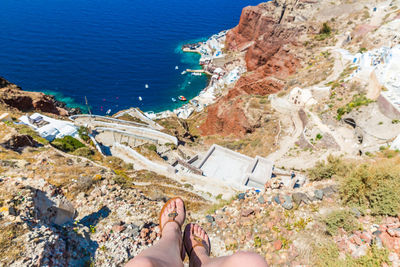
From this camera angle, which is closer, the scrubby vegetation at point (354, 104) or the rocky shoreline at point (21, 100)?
the scrubby vegetation at point (354, 104)

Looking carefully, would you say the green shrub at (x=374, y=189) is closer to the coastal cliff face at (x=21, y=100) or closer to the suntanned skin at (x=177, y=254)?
the suntanned skin at (x=177, y=254)

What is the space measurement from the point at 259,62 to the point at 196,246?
52.7m

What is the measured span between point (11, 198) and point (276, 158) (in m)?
18.7

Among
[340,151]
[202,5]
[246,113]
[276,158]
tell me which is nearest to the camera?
[340,151]

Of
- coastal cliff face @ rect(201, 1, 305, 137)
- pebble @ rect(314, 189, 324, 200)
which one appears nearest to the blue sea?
coastal cliff face @ rect(201, 1, 305, 137)

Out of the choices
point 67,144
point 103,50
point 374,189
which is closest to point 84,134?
point 67,144

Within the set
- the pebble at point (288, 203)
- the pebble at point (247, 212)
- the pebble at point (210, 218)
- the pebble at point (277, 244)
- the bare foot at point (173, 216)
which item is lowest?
the pebble at point (210, 218)

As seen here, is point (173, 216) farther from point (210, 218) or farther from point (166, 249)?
point (210, 218)

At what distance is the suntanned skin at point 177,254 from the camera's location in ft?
9.07

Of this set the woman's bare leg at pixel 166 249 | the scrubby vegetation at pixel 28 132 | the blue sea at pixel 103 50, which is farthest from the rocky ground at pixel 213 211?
the blue sea at pixel 103 50

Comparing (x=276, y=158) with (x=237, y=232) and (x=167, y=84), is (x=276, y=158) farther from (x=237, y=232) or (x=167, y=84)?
(x=167, y=84)

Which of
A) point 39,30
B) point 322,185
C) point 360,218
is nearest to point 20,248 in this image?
point 360,218

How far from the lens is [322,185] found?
7.69 meters

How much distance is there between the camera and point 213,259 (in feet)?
12.5
